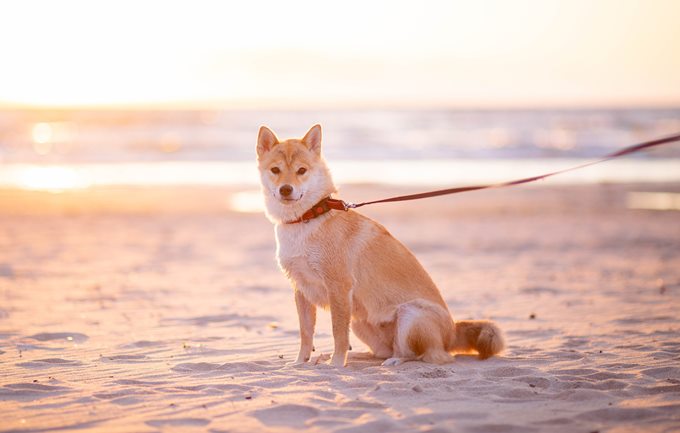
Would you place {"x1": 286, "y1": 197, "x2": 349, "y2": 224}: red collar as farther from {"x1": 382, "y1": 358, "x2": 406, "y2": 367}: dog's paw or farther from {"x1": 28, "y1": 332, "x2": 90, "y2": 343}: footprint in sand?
{"x1": 28, "y1": 332, "x2": 90, "y2": 343}: footprint in sand

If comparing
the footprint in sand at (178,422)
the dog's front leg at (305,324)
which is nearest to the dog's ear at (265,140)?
the dog's front leg at (305,324)

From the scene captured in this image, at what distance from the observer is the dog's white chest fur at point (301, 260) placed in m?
5.08

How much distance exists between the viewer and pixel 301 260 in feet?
16.7

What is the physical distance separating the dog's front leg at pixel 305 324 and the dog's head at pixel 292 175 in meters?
0.65

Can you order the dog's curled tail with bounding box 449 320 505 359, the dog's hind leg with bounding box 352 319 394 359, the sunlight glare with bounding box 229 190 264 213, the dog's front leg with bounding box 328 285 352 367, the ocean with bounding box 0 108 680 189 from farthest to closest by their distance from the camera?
the ocean with bounding box 0 108 680 189, the sunlight glare with bounding box 229 190 264 213, the dog's hind leg with bounding box 352 319 394 359, the dog's curled tail with bounding box 449 320 505 359, the dog's front leg with bounding box 328 285 352 367

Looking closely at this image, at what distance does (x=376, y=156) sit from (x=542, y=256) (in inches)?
672

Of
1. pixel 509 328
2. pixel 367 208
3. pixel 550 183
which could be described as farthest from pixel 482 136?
pixel 509 328

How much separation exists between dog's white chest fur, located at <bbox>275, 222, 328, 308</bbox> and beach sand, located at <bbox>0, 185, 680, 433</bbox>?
0.56m

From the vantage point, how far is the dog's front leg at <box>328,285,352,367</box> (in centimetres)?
508

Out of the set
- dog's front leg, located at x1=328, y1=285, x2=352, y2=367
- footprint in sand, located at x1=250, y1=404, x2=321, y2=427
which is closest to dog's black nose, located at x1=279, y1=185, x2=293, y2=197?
dog's front leg, located at x1=328, y1=285, x2=352, y2=367

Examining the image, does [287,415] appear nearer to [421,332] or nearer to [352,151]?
[421,332]

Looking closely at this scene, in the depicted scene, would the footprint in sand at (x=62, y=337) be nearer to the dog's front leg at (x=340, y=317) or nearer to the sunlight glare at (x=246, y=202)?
the dog's front leg at (x=340, y=317)

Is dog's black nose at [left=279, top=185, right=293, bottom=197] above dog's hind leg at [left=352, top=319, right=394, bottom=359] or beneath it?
above

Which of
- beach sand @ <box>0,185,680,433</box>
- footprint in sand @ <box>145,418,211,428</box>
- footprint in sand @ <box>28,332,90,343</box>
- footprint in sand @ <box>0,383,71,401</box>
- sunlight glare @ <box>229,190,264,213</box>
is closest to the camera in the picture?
footprint in sand @ <box>145,418,211,428</box>
